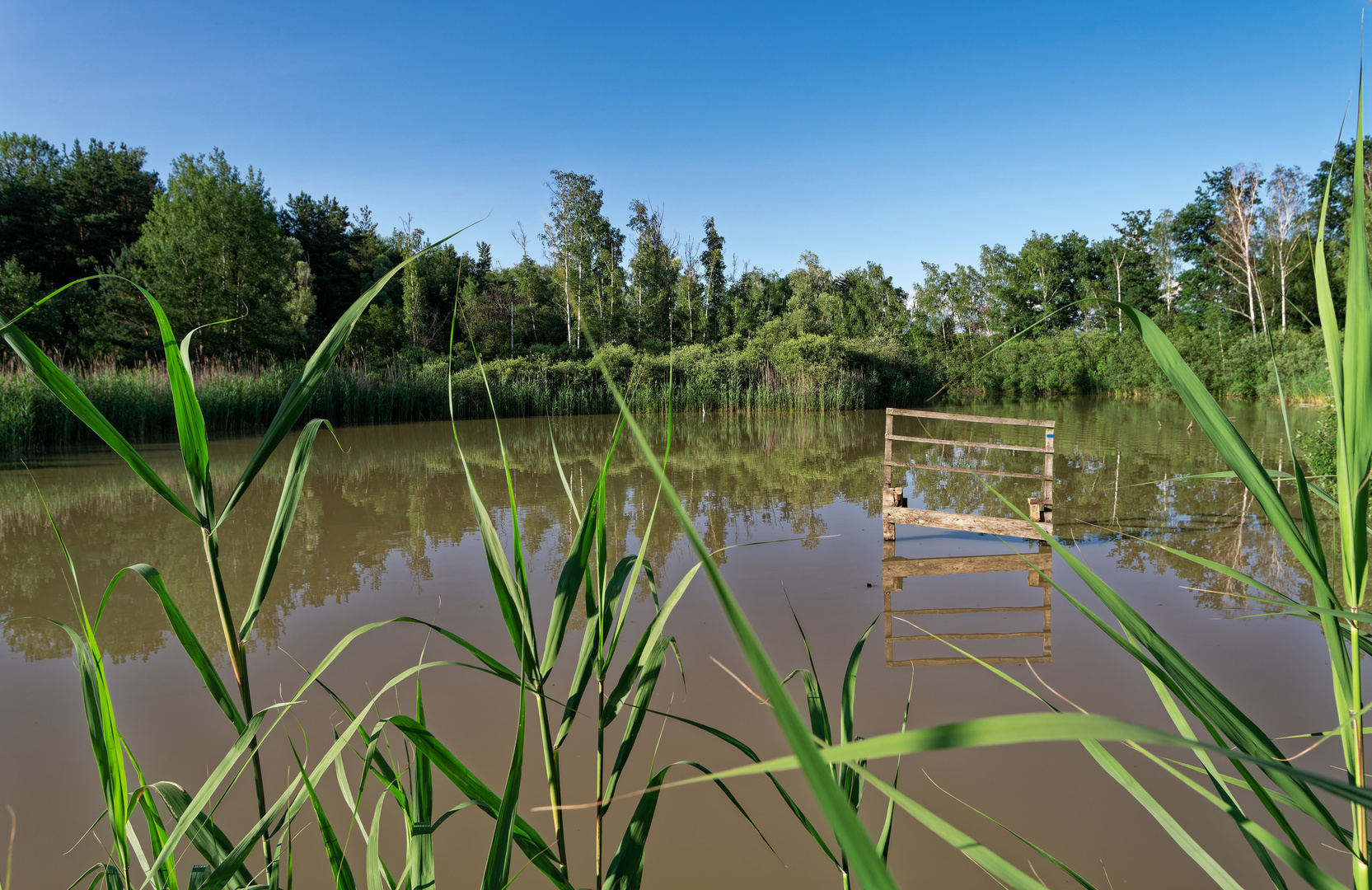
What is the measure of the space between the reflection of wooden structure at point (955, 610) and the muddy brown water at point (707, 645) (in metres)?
0.03

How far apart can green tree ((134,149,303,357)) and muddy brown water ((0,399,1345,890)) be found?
14.0 m

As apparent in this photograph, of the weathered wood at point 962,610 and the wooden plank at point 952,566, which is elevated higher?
the wooden plank at point 952,566

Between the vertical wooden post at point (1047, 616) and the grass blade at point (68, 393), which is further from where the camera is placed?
the vertical wooden post at point (1047, 616)

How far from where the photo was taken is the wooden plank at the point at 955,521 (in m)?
5.61

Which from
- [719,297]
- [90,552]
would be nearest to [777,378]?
[719,297]

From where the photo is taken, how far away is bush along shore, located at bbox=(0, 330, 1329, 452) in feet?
41.8

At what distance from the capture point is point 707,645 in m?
4.18

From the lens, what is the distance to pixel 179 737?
3.13m

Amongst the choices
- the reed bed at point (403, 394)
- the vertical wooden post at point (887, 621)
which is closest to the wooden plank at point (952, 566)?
the vertical wooden post at point (887, 621)

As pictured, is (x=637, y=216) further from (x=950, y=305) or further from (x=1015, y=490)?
(x=1015, y=490)

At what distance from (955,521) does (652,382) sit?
17.0 metres

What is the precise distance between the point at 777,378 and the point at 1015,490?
13.0 meters

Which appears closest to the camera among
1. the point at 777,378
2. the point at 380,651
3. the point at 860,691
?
the point at 860,691

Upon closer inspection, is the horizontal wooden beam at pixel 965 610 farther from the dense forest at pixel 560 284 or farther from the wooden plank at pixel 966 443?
the dense forest at pixel 560 284
